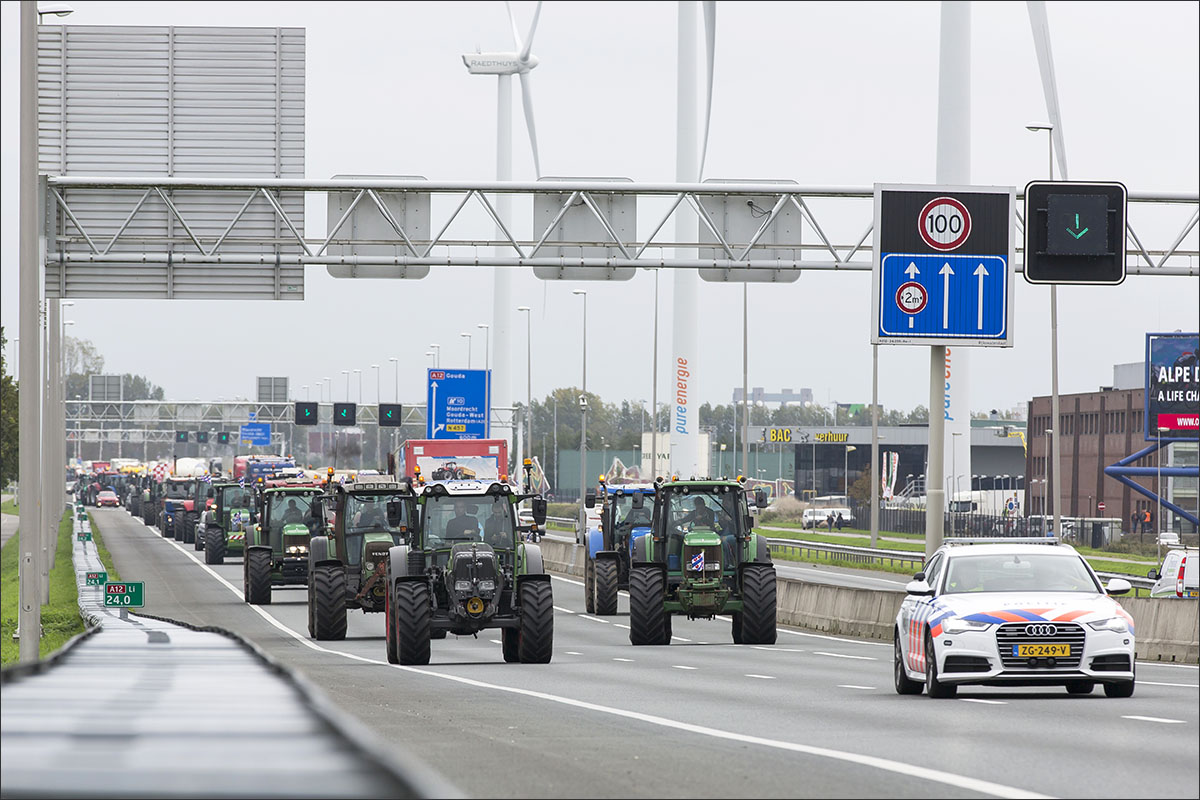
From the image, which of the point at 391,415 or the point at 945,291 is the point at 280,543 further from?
the point at 391,415

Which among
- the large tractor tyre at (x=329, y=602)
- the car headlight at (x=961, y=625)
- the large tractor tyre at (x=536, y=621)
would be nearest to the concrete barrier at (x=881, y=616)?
the large tractor tyre at (x=536, y=621)

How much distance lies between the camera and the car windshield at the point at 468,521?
87.5ft

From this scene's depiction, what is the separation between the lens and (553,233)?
3628 centimetres

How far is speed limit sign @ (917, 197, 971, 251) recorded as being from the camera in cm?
2752

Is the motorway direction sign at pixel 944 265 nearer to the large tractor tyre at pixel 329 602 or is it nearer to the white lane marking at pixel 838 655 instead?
the white lane marking at pixel 838 655

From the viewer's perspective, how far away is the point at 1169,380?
71.4 m

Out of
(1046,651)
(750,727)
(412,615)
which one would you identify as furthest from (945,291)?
(750,727)

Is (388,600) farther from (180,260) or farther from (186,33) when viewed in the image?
(186,33)

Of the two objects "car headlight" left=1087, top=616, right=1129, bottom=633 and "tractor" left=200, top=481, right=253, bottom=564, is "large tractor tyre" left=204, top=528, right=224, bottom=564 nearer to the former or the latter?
"tractor" left=200, top=481, right=253, bottom=564

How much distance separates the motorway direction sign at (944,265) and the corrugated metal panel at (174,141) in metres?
12.3

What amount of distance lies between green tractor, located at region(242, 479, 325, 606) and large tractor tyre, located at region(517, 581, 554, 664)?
17.2 m

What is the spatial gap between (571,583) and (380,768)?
50577 millimetres

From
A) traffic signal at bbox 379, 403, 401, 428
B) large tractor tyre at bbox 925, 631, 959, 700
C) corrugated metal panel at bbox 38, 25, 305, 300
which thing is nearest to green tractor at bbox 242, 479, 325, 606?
corrugated metal panel at bbox 38, 25, 305, 300

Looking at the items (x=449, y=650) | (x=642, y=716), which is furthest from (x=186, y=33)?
(x=642, y=716)
